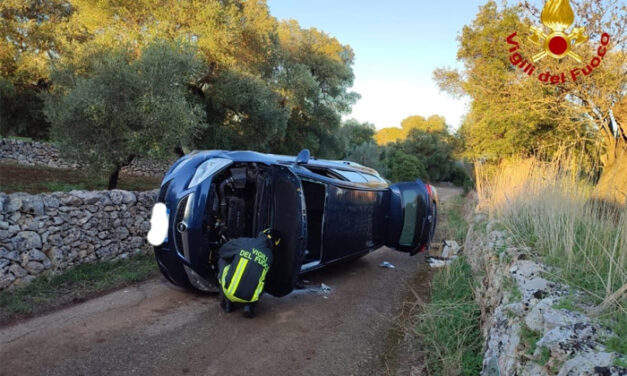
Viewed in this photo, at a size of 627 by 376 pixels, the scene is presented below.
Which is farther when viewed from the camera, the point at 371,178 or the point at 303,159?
the point at 371,178

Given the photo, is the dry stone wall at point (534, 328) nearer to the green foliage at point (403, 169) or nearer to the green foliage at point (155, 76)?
the green foliage at point (155, 76)

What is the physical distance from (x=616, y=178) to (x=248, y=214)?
7.01 meters

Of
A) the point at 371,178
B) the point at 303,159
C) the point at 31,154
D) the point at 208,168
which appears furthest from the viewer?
the point at 31,154

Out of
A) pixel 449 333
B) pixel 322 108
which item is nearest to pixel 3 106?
pixel 322 108

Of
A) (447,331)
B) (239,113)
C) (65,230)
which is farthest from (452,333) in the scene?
(239,113)

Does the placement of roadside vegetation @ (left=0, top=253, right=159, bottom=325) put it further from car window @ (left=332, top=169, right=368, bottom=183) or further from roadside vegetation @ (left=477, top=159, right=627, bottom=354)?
roadside vegetation @ (left=477, top=159, right=627, bottom=354)

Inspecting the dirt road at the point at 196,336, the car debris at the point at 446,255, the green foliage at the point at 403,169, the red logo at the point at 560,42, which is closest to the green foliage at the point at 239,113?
the red logo at the point at 560,42

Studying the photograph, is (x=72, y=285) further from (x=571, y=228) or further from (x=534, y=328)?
(x=571, y=228)

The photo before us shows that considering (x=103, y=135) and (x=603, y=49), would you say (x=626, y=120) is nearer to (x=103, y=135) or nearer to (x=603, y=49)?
(x=603, y=49)

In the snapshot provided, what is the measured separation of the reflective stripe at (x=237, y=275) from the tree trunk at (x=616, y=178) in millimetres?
4593

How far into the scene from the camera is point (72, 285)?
5.37m

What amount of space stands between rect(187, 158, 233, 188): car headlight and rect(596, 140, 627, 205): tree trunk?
4.95 meters

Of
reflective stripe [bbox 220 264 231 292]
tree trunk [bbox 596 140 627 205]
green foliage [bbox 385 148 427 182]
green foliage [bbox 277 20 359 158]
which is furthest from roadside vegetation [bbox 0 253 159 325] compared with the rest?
green foliage [bbox 385 148 427 182]

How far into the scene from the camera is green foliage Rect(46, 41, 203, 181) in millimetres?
9234
